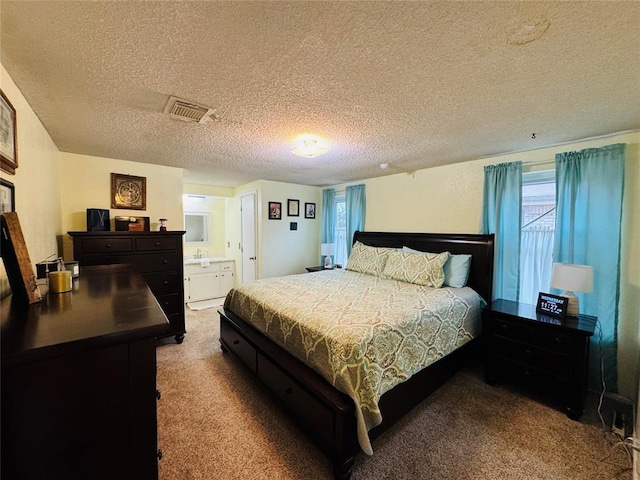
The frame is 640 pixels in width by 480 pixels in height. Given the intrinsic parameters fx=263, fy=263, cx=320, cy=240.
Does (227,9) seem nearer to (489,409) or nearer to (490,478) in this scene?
(490,478)

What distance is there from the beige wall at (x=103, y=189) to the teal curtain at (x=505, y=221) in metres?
3.95

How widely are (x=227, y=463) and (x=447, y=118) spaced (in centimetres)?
279

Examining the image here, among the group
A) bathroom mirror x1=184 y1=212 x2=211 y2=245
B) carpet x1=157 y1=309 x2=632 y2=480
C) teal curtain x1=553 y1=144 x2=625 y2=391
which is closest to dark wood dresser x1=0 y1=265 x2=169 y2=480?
carpet x1=157 y1=309 x2=632 y2=480

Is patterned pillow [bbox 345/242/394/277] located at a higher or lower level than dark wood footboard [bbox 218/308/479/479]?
higher

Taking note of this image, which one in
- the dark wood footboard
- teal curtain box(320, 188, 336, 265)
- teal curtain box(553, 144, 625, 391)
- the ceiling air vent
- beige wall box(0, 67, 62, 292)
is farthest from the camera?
teal curtain box(320, 188, 336, 265)

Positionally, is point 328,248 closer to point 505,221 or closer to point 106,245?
point 505,221

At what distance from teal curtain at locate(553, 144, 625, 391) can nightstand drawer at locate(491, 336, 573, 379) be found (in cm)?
56

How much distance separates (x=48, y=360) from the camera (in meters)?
0.75

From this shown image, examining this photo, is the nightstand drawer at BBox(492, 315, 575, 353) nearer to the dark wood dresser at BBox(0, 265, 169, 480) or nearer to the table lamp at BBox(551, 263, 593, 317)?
the table lamp at BBox(551, 263, 593, 317)

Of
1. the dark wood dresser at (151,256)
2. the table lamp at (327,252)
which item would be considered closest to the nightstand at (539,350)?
the table lamp at (327,252)

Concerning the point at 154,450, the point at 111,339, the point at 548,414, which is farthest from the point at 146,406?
the point at 548,414

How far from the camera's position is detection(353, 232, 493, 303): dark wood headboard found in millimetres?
2908

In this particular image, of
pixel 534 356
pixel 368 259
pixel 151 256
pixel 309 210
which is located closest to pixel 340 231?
pixel 309 210

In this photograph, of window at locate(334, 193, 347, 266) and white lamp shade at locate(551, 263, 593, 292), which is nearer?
white lamp shade at locate(551, 263, 593, 292)
